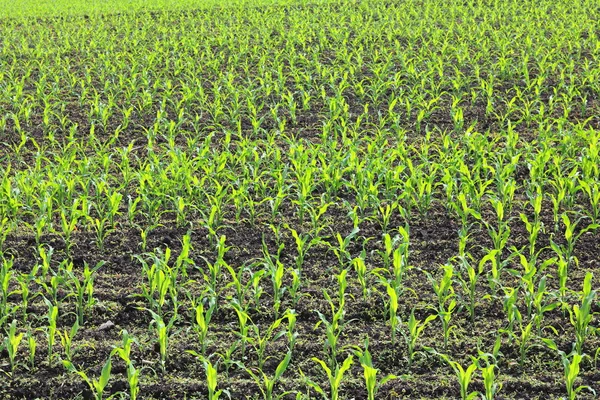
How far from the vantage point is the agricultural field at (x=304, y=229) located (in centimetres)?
389

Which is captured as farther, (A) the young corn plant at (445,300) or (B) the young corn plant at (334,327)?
(A) the young corn plant at (445,300)

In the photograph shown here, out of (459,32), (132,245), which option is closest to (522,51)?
(459,32)

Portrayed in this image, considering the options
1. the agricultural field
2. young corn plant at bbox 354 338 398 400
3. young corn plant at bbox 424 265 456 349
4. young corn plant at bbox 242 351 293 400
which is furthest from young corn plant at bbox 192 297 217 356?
young corn plant at bbox 424 265 456 349

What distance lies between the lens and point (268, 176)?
6.66 metres

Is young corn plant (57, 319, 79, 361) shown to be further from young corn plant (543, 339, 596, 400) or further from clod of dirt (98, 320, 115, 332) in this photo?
young corn plant (543, 339, 596, 400)

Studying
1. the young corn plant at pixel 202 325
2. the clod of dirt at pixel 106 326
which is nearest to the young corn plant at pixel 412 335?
the young corn plant at pixel 202 325

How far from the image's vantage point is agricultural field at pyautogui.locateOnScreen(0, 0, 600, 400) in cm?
389

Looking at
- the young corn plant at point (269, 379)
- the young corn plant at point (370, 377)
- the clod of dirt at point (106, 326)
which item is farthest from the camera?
the clod of dirt at point (106, 326)

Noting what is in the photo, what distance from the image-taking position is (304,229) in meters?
5.61

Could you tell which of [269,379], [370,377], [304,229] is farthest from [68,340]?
[304,229]

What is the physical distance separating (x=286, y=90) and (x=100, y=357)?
5910mm

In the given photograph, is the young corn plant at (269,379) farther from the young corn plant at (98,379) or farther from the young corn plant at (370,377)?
the young corn plant at (98,379)

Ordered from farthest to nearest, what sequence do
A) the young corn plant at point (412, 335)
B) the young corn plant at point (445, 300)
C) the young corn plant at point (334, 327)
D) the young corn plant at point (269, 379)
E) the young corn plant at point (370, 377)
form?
the young corn plant at point (445, 300)
the young corn plant at point (412, 335)
the young corn plant at point (334, 327)
the young corn plant at point (269, 379)
the young corn plant at point (370, 377)

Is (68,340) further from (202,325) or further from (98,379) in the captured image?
(202,325)
